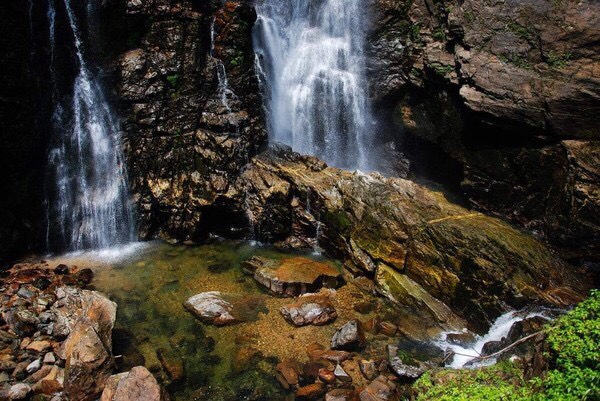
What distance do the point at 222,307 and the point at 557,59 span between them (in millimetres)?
13590

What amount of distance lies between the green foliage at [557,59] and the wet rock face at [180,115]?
453 inches

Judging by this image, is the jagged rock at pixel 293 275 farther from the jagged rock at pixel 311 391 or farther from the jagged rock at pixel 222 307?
Answer: the jagged rock at pixel 311 391

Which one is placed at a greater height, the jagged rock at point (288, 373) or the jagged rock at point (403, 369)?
the jagged rock at point (403, 369)

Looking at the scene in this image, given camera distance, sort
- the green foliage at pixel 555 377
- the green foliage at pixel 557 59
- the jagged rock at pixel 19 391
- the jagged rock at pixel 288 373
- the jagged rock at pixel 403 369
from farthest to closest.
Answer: the green foliage at pixel 557 59, the jagged rock at pixel 288 373, the jagged rock at pixel 403 369, the jagged rock at pixel 19 391, the green foliage at pixel 555 377

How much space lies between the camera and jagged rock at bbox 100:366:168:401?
26.7ft

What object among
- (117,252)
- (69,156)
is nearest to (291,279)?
(117,252)

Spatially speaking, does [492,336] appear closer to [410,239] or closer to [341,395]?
[410,239]

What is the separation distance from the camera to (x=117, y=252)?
15195 mm

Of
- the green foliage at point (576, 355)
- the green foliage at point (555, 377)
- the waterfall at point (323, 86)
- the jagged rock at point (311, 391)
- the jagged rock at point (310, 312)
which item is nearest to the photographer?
the green foliage at point (576, 355)

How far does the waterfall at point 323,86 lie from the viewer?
18.7 metres

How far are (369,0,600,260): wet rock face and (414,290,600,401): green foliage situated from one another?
18.7 feet

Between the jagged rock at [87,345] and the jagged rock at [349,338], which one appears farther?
the jagged rock at [349,338]

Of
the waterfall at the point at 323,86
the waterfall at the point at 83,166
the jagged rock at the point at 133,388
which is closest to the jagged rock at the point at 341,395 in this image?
the jagged rock at the point at 133,388

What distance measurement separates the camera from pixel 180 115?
1623 centimetres
